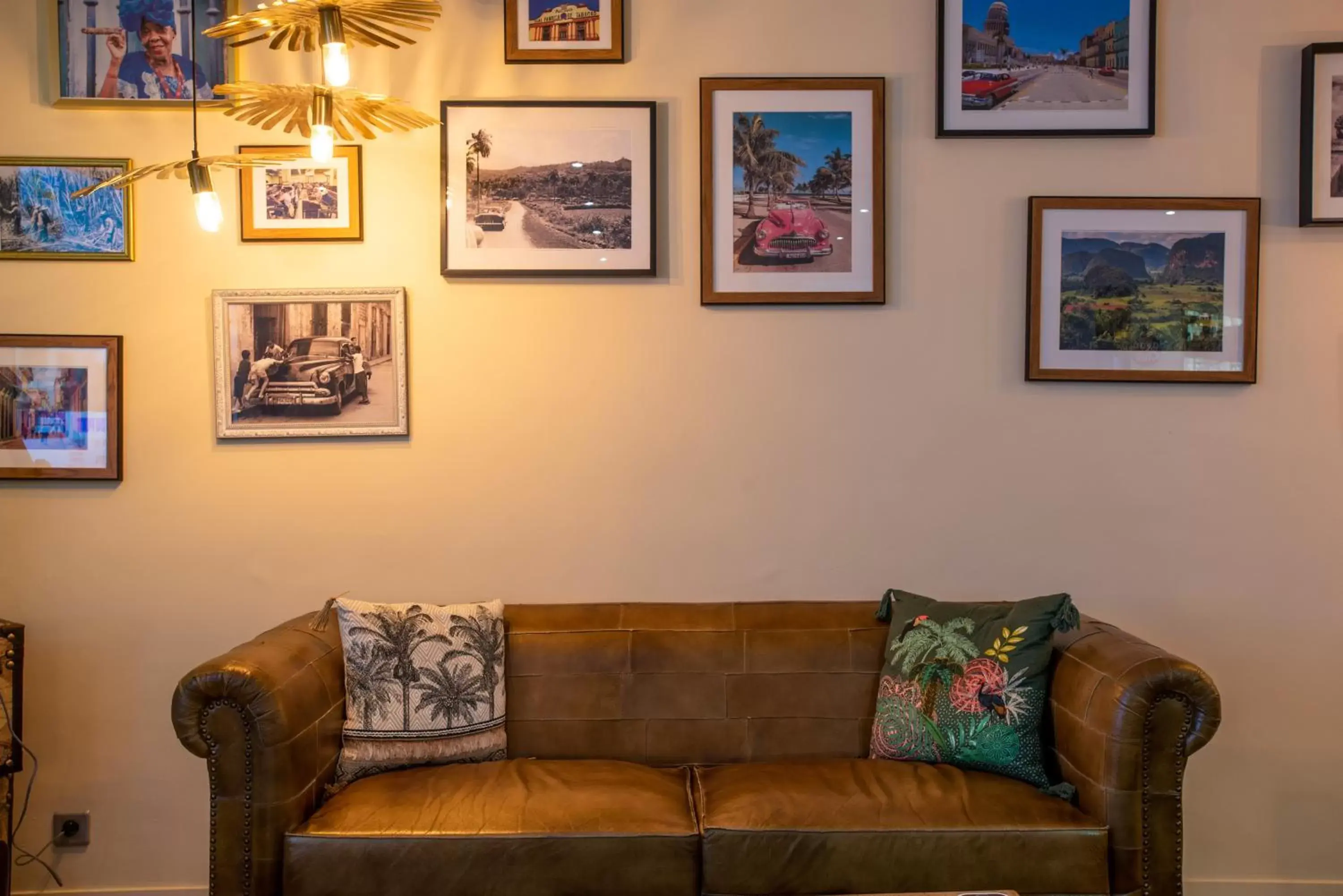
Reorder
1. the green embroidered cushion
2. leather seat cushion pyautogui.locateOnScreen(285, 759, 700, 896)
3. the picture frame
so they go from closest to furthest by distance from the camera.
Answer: leather seat cushion pyautogui.locateOnScreen(285, 759, 700, 896) → the green embroidered cushion → the picture frame

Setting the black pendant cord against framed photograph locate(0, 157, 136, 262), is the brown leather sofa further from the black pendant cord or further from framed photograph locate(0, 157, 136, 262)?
the black pendant cord

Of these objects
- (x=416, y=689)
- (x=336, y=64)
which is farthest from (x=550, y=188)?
(x=416, y=689)

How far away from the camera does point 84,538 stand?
115 inches

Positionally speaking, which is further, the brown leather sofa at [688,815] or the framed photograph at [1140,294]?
the framed photograph at [1140,294]

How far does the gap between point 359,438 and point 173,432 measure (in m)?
0.54

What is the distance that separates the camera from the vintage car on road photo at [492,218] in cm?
289

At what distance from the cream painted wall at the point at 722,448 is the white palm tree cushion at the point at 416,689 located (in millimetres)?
367

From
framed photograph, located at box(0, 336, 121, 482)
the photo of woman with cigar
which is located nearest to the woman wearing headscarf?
the photo of woman with cigar

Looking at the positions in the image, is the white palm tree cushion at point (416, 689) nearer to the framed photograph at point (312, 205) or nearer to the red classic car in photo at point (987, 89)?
the framed photograph at point (312, 205)

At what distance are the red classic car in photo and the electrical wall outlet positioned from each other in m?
3.30

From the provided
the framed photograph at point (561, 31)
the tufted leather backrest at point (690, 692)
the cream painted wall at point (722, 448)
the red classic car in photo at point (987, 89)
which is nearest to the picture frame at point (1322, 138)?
the cream painted wall at point (722, 448)

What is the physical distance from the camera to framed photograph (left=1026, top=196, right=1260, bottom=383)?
2891 mm

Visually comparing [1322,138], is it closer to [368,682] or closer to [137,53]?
[368,682]

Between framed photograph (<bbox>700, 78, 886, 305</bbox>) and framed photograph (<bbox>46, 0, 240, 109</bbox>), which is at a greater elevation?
framed photograph (<bbox>46, 0, 240, 109</bbox>)
